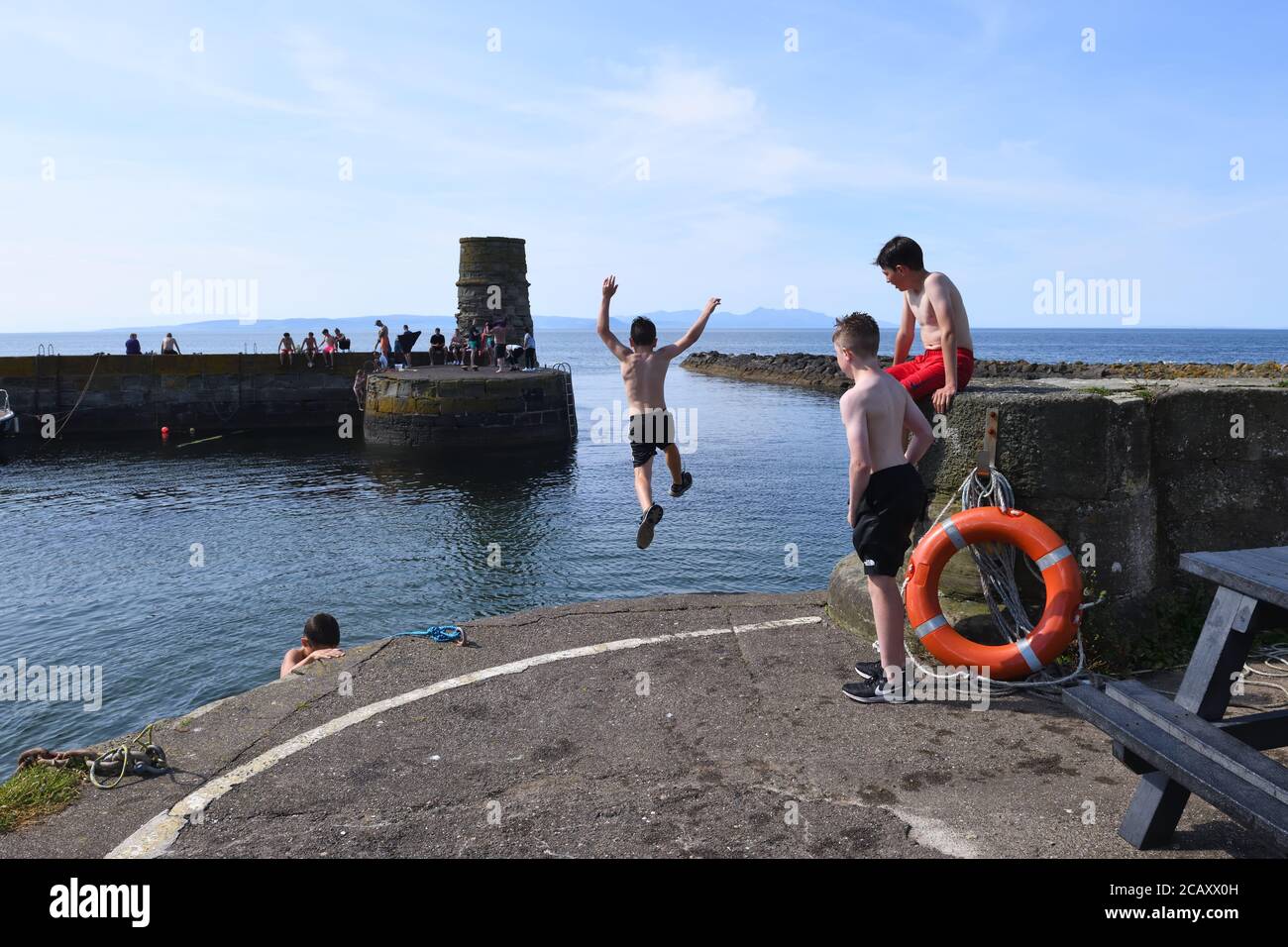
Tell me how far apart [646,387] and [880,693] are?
2.91 metres

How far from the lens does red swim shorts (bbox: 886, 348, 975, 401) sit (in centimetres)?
595

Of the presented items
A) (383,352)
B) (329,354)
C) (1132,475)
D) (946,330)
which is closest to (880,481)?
(946,330)

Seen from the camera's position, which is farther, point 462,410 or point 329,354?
point 329,354

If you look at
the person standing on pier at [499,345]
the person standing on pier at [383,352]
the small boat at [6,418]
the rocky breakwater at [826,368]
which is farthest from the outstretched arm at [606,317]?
the rocky breakwater at [826,368]

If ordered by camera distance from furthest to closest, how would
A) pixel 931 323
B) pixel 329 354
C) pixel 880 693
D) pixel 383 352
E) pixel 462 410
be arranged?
pixel 329 354
pixel 383 352
pixel 462 410
pixel 931 323
pixel 880 693

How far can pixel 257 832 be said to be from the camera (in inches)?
165

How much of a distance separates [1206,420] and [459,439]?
29.8m

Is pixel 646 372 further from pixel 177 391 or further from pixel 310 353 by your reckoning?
pixel 177 391

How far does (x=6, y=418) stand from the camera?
34.8m

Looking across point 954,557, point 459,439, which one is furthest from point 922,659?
point 459,439

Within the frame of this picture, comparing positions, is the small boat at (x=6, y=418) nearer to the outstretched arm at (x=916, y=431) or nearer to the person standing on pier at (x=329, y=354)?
the person standing on pier at (x=329, y=354)

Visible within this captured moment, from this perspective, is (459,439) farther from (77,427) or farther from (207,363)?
(77,427)

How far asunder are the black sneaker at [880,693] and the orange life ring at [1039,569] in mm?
413
